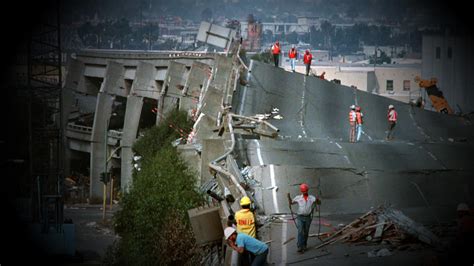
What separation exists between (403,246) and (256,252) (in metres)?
3.19

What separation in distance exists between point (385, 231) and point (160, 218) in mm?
10017

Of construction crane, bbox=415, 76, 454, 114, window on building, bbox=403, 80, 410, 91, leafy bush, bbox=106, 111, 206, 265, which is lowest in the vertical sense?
leafy bush, bbox=106, 111, 206, 265

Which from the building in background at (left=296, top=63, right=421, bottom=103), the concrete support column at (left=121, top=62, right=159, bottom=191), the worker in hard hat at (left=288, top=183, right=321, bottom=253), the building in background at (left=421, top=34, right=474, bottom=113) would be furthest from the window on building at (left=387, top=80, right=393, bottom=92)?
the worker in hard hat at (left=288, top=183, right=321, bottom=253)

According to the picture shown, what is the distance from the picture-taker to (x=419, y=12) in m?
78.2

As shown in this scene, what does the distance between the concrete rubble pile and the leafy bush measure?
128 inches

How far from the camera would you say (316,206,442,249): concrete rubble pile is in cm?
1791

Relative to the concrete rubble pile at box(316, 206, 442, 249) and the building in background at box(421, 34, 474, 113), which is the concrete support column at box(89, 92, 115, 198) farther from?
the concrete rubble pile at box(316, 206, 442, 249)

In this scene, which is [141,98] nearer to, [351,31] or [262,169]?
[351,31]

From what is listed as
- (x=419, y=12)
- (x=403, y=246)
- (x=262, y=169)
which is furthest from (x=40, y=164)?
(x=419, y=12)

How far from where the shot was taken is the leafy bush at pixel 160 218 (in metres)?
23.3

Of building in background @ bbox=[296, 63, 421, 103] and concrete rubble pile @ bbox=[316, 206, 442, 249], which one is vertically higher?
building in background @ bbox=[296, 63, 421, 103]

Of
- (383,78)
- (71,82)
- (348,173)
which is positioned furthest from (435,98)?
(348,173)

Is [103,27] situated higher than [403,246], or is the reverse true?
[103,27]

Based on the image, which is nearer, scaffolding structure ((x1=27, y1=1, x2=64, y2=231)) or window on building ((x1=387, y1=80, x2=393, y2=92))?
scaffolding structure ((x1=27, y1=1, x2=64, y2=231))
